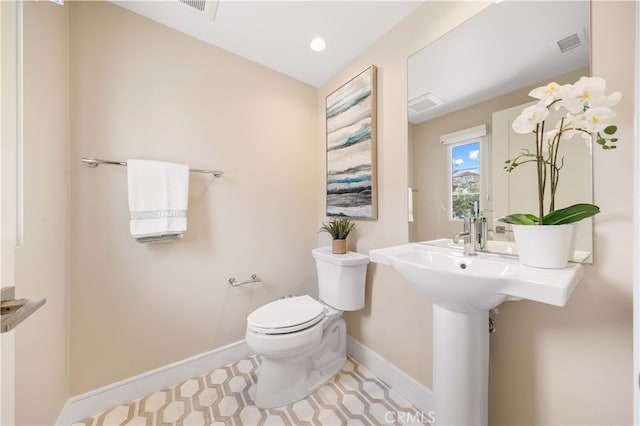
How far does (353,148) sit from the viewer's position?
1648mm

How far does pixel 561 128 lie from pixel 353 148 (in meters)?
1.04

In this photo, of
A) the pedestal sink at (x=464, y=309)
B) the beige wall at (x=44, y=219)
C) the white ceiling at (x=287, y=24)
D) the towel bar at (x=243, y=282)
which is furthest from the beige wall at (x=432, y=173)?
the beige wall at (x=44, y=219)

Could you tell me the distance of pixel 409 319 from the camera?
1344 mm

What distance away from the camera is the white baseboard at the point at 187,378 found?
1.19 meters

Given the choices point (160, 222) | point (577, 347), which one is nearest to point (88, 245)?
point (160, 222)

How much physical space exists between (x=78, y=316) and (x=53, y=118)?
953 mm

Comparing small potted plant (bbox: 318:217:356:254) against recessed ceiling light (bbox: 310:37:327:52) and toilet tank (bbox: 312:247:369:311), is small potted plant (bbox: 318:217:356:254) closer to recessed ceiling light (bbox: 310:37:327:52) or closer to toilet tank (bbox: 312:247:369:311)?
toilet tank (bbox: 312:247:369:311)

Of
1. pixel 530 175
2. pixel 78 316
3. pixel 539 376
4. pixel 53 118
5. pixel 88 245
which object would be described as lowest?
pixel 539 376

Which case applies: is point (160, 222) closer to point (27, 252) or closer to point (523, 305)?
point (27, 252)

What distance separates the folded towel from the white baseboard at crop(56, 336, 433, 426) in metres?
0.80

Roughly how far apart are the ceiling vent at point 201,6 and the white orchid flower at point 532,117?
5.08 ft

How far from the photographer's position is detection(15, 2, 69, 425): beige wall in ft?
2.74

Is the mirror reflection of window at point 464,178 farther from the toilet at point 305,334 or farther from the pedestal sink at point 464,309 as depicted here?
the toilet at point 305,334

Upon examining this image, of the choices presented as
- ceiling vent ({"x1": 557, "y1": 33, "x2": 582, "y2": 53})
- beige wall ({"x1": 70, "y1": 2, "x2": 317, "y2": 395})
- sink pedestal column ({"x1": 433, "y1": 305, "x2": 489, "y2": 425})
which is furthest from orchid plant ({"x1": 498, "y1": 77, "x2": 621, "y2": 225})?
beige wall ({"x1": 70, "y1": 2, "x2": 317, "y2": 395})
